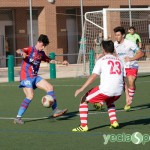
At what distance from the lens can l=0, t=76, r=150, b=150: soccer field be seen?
9.43m

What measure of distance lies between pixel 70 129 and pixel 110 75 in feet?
4.18

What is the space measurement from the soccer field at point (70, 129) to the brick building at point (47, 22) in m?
21.1

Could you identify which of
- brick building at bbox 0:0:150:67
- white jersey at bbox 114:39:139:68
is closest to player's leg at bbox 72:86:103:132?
white jersey at bbox 114:39:139:68

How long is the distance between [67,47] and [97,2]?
137 inches

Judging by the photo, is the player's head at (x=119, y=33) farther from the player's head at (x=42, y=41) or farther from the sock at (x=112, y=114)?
the sock at (x=112, y=114)

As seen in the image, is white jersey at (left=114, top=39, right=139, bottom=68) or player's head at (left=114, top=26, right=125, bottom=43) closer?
player's head at (left=114, top=26, right=125, bottom=43)

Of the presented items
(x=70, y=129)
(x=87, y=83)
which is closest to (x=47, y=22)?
(x=70, y=129)

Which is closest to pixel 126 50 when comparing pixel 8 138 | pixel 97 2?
pixel 8 138

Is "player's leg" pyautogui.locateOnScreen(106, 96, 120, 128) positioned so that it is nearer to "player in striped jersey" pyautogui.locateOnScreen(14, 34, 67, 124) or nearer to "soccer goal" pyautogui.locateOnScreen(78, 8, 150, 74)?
"player in striped jersey" pyautogui.locateOnScreen(14, 34, 67, 124)

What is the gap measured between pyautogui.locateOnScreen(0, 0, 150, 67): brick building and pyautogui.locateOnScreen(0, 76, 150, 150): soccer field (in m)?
21.1

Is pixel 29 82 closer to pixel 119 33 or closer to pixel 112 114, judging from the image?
pixel 112 114

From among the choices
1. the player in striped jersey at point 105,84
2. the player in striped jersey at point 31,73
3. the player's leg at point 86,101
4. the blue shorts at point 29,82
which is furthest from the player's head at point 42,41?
the player's leg at point 86,101

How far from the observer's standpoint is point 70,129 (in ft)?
36.6

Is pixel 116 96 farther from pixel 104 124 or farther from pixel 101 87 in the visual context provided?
pixel 104 124
